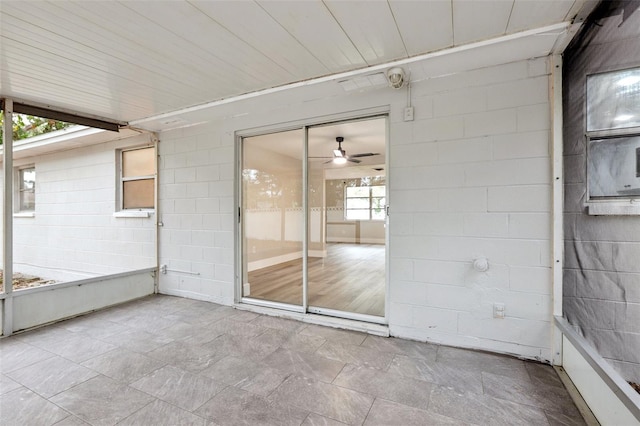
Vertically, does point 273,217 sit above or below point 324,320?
above

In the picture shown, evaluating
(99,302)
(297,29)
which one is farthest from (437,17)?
(99,302)

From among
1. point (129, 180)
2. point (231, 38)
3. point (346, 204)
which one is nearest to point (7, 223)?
point (129, 180)

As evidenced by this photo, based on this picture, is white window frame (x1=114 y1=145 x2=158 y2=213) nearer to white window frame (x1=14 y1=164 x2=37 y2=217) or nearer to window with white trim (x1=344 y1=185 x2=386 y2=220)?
window with white trim (x1=344 y1=185 x2=386 y2=220)

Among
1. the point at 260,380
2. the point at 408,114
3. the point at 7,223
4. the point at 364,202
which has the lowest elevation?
the point at 260,380

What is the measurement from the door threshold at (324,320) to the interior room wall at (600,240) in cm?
150

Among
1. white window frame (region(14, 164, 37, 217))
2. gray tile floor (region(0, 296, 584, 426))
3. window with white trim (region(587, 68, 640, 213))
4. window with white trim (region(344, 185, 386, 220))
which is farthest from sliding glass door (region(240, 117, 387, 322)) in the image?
white window frame (region(14, 164, 37, 217))

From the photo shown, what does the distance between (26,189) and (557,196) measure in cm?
916

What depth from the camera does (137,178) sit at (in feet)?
15.4

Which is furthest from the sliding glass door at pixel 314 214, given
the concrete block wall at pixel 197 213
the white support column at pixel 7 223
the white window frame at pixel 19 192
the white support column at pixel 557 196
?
the white window frame at pixel 19 192

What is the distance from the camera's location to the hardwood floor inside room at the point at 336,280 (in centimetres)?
341

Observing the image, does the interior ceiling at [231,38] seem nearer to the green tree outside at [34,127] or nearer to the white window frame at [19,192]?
the green tree outside at [34,127]

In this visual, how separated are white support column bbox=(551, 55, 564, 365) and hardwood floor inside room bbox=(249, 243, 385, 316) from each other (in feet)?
4.75

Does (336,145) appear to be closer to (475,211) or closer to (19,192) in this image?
(475,211)

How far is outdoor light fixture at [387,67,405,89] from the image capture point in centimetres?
246
